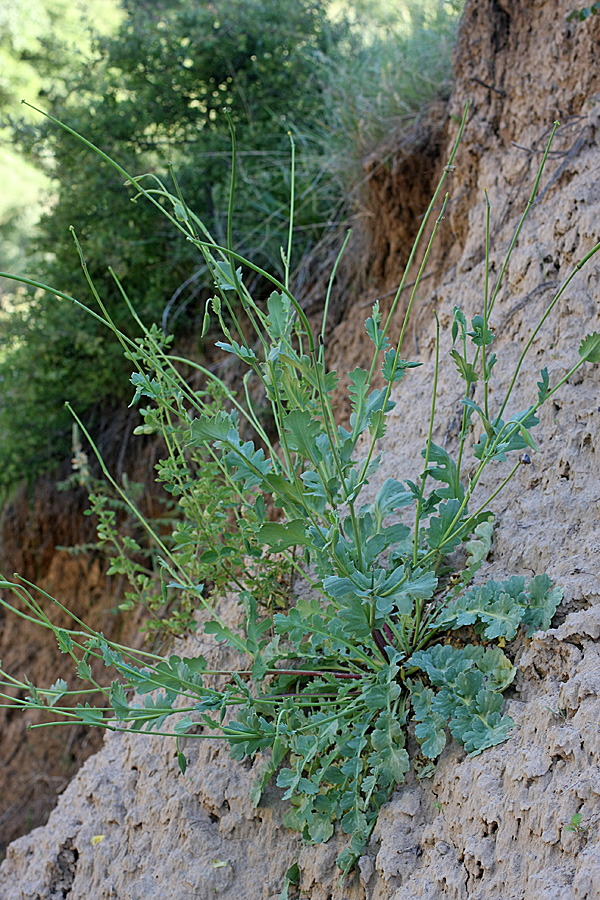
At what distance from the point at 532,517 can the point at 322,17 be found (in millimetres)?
4078

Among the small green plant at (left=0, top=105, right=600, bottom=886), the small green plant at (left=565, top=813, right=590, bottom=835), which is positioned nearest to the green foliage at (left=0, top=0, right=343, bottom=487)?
the small green plant at (left=0, top=105, right=600, bottom=886)

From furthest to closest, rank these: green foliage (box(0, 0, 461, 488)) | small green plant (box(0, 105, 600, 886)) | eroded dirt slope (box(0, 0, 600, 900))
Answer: green foliage (box(0, 0, 461, 488))
small green plant (box(0, 105, 600, 886))
eroded dirt slope (box(0, 0, 600, 900))

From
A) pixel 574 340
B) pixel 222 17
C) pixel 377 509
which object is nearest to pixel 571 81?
pixel 574 340

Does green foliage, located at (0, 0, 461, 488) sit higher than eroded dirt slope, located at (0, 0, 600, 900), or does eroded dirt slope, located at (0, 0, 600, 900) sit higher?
green foliage, located at (0, 0, 461, 488)

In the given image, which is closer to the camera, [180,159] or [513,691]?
[513,691]

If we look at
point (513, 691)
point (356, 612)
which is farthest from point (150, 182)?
point (513, 691)

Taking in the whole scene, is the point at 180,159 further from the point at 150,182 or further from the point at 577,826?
the point at 577,826

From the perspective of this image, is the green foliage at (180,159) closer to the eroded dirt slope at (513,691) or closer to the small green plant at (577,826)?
the eroded dirt slope at (513,691)

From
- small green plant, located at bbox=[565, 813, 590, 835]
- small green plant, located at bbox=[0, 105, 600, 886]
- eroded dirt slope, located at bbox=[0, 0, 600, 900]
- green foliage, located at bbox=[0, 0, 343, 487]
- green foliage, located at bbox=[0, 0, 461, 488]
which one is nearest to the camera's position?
small green plant, located at bbox=[565, 813, 590, 835]

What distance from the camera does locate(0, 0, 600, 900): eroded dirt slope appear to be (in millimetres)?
1369

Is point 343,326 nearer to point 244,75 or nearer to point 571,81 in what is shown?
point 571,81

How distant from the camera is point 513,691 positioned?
1579 millimetres

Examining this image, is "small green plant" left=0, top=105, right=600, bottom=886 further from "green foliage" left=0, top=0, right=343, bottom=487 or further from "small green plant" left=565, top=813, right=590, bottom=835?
"green foliage" left=0, top=0, right=343, bottom=487

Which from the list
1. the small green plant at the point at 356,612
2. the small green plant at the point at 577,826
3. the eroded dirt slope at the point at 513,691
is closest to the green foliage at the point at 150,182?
the eroded dirt slope at the point at 513,691
